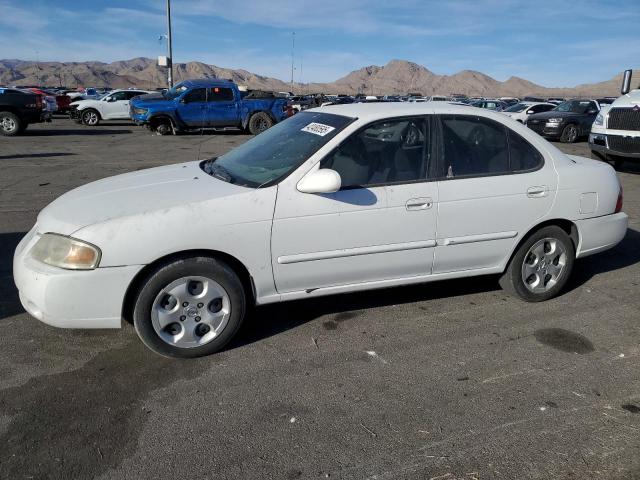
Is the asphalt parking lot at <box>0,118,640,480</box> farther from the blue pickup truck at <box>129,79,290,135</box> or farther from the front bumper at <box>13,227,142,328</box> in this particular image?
the blue pickup truck at <box>129,79,290,135</box>

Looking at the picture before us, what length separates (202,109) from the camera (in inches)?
770

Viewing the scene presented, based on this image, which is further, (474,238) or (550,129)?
(550,129)

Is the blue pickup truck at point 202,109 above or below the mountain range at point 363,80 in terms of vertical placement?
below

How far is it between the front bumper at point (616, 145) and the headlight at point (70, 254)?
413 inches

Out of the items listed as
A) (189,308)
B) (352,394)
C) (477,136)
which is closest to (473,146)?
(477,136)

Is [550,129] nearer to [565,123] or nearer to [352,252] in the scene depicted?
[565,123]

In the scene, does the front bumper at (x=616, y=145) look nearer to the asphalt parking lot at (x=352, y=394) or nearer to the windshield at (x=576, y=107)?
the asphalt parking lot at (x=352, y=394)

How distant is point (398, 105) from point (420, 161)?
58cm

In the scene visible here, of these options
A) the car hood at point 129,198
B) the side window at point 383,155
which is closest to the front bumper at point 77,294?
the car hood at point 129,198

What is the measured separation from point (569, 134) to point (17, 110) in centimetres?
1898

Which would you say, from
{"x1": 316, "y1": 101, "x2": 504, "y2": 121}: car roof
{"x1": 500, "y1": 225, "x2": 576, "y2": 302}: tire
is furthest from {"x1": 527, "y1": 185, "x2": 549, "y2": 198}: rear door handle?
{"x1": 316, "y1": 101, "x2": 504, "y2": 121}: car roof

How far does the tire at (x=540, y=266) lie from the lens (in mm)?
4273

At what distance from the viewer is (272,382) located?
3.18m

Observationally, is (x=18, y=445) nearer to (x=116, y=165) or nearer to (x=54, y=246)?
(x=54, y=246)
